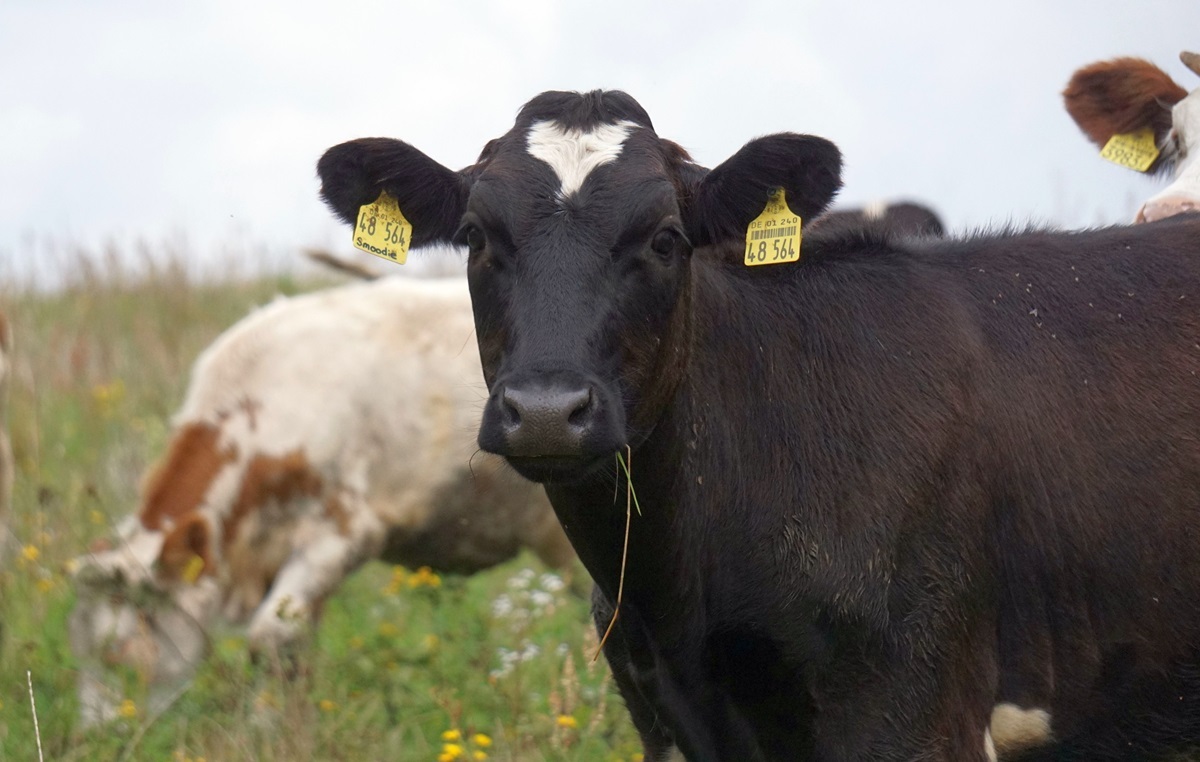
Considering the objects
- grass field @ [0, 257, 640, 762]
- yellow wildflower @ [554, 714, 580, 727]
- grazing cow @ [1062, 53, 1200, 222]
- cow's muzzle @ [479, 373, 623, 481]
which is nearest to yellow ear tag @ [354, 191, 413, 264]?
cow's muzzle @ [479, 373, 623, 481]

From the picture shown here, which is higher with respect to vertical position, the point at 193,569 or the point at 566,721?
the point at 566,721

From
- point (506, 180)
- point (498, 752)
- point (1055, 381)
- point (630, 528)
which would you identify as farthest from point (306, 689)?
point (1055, 381)

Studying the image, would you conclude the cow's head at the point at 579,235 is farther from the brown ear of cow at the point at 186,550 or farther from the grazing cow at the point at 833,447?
the brown ear of cow at the point at 186,550

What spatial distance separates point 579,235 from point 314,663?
3.58m

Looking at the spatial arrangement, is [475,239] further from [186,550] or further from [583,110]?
[186,550]

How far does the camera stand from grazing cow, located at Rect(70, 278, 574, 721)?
6836 mm

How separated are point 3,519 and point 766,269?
16.9 feet

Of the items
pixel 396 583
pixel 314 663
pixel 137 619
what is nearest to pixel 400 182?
pixel 314 663

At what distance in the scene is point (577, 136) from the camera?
3.60 metres

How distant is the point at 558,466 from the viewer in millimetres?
3098

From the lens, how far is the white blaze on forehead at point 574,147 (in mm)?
3471

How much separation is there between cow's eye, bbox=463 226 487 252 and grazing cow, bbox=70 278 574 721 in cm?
324

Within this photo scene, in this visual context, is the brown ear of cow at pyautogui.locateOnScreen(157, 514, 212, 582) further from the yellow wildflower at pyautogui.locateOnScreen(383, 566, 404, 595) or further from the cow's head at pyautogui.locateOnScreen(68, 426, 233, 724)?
the yellow wildflower at pyautogui.locateOnScreen(383, 566, 404, 595)

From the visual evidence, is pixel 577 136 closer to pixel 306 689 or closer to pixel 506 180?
pixel 506 180
